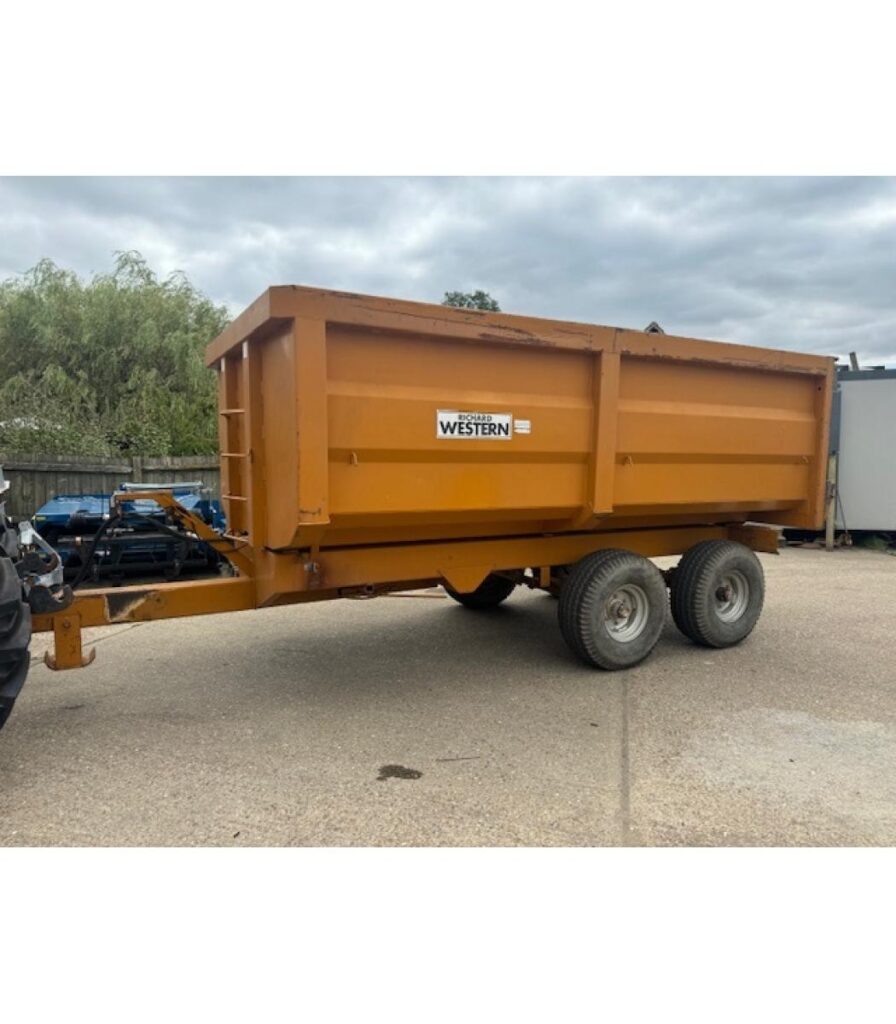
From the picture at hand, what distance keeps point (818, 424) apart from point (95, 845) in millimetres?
5409

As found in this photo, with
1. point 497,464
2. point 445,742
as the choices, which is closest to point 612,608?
point 497,464

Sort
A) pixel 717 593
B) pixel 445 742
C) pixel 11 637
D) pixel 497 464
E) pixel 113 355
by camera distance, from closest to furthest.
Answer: pixel 11 637
pixel 445 742
pixel 497 464
pixel 717 593
pixel 113 355

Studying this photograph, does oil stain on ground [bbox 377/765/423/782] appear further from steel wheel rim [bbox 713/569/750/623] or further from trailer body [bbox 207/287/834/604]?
steel wheel rim [bbox 713/569/750/623]

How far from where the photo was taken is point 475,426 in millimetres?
4215

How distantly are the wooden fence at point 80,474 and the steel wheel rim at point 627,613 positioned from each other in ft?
20.8

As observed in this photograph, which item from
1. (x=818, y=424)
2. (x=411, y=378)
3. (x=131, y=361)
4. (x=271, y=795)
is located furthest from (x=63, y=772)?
(x=131, y=361)

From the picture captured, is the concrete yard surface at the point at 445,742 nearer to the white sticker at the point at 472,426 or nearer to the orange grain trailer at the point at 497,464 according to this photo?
the orange grain trailer at the point at 497,464

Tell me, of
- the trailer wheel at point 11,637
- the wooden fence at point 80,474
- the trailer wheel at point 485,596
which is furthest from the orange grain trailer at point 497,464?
the wooden fence at point 80,474

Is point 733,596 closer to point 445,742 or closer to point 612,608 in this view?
point 612,608

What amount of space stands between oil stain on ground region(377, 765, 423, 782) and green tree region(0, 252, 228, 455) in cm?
1041

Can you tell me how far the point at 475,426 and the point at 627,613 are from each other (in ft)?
6.20

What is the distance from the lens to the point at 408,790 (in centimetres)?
337

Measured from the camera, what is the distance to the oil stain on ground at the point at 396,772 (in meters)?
3.51

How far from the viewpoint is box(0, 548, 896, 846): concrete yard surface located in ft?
10.1
